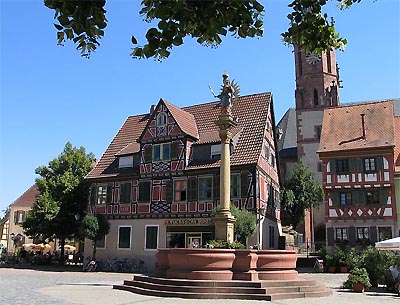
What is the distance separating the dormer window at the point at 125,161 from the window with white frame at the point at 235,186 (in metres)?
8.97

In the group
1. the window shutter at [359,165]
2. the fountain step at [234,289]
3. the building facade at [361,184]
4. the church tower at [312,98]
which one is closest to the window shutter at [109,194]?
the building facade at [361,184]

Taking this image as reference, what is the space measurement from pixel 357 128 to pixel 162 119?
15528 mm

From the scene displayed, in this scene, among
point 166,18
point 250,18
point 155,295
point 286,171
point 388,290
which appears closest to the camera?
point 166,18

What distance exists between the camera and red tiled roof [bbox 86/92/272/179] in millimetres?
31109

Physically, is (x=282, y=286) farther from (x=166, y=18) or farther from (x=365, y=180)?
(x=365, y=180)

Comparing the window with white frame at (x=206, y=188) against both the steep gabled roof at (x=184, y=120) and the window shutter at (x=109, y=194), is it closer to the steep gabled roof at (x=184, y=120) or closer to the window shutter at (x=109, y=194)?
the steep gabled roof at (x=184, y=120)

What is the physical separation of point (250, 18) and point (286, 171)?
165 ft

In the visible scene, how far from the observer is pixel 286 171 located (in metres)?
54.4

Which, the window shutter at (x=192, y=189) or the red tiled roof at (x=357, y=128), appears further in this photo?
the red tiled roof at (x=357, y=128)

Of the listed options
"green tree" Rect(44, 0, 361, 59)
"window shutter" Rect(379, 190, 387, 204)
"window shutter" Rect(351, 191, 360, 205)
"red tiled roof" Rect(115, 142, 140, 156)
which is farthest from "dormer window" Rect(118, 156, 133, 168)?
"green tree" Rect(44, 0, 361, 59)

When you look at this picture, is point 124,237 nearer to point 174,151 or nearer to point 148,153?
point 148,153

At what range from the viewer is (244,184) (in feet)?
97.3

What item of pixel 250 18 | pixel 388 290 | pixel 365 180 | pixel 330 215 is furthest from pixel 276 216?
pixel 250 18

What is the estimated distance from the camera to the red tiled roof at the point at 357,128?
35.3 m
